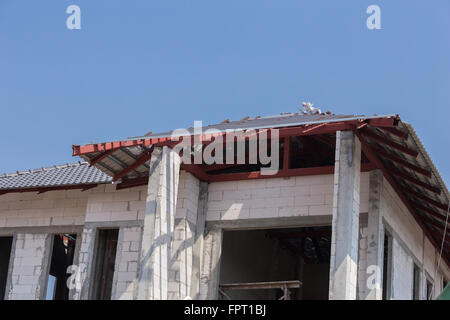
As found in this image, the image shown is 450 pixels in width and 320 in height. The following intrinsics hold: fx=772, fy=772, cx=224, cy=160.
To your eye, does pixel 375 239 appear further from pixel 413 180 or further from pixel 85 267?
pixel 85 267

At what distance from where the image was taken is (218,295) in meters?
16.8

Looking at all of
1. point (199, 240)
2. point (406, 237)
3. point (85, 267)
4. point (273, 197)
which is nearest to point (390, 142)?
point (273, 197)

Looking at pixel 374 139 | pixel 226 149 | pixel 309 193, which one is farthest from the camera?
pixel 226 149

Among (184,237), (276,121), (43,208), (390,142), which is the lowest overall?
(184,237)

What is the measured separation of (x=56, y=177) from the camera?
64.7 ft

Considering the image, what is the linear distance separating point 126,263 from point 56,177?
12.1 ft

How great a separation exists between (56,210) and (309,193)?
22.5 feet

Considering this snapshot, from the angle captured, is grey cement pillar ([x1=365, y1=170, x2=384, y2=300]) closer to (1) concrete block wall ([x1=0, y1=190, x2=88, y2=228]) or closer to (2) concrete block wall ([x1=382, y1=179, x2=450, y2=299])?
(2) concrete block wall ([x1=382, y1=179, x2=450, y2=299])

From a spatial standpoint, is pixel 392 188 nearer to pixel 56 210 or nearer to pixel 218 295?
pixel 218 295

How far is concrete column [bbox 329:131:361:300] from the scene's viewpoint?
13781 mm

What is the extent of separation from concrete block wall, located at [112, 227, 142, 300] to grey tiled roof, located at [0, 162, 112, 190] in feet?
4.83

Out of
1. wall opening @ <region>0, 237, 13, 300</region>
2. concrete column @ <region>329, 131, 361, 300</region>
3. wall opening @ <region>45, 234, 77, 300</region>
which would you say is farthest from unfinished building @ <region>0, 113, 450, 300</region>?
wall opening @ <region>45, 234, 77, 300</region>
